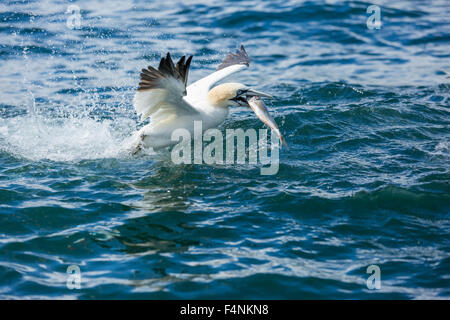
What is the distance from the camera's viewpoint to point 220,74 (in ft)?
31.4

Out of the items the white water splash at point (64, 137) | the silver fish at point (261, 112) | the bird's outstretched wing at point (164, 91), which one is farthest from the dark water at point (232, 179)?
the bird's outstretched wing at point (164, 91)

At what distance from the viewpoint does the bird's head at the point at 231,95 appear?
8719 mm

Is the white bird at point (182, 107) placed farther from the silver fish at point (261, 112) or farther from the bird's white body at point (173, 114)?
the silver fish at point (261, 112)

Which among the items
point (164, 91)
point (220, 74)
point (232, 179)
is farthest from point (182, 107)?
point (220, 74)

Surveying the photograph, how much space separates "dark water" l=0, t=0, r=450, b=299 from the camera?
5863 mm

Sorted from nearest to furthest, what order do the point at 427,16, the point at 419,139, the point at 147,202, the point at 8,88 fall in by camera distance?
the point at 147,202 < the point at 419,139 < the point at 8,88 < the point at 427,16

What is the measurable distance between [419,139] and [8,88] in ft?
28.0

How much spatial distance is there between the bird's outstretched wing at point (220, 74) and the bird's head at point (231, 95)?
305 millimetres

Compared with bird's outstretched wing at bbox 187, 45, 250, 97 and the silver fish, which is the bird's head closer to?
the silver fish

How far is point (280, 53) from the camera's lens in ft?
48.4

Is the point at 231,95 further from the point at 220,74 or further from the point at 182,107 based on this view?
the point at 220,74

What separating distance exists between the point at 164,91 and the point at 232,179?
1611mm
